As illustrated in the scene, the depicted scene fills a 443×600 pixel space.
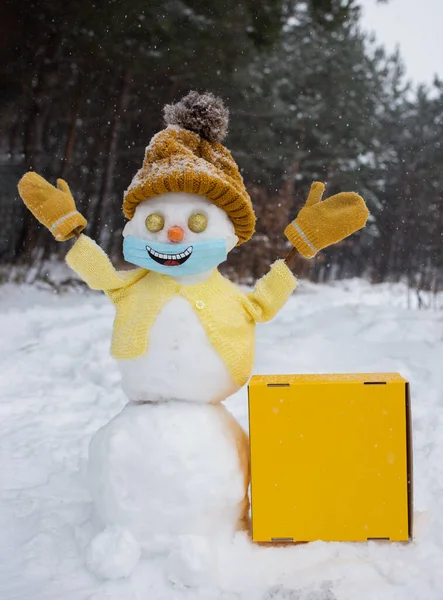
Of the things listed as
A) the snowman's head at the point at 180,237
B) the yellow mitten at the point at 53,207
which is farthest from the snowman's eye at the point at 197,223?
the yellow mitten at the point at 53,207

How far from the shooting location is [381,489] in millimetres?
2201

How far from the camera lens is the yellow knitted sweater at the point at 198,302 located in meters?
2.30

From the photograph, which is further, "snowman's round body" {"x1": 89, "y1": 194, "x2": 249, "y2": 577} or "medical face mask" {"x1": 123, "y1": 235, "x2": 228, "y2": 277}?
"medical face mask" {"x1": 123, "y1": 235, "x2": 228, "y2": 277}

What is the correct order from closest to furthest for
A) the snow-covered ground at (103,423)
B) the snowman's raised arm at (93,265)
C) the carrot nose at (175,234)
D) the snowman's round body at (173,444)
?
the snow-covered ground at (103,423) < the snowman's round body at (173,444) < the carrot nose at (175,234) < the snowman's raised arm at (93,265)

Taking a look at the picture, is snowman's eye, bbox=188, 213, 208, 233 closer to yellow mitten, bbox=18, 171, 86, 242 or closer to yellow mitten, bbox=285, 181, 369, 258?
yellow mitten, bbox=285, 181, 369, 258

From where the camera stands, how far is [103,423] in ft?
12.8

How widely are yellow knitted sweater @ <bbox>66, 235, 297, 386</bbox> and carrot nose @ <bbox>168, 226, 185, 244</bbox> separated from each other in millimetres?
199

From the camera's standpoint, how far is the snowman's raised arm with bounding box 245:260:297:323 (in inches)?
95.6

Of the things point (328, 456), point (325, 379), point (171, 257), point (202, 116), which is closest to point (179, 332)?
point (171, 257)

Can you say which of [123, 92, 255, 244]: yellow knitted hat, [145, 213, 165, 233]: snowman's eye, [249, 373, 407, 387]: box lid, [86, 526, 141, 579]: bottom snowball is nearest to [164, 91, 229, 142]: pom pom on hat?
[123, 92, 255, 244]: yellow knitted hat

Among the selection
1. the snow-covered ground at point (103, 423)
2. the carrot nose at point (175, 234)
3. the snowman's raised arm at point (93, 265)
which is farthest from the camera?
the snowman's raised arm at point (93, 265)

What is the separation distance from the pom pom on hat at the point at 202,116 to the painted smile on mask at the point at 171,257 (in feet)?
1.84

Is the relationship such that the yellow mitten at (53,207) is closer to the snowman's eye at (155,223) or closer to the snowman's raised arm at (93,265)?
the snowman's raised arm at (93,265)

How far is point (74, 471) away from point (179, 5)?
798cm
